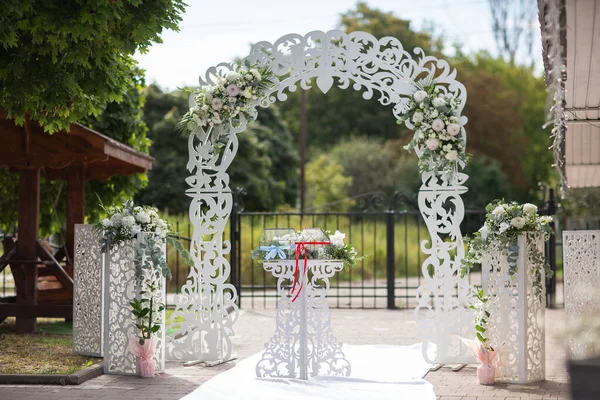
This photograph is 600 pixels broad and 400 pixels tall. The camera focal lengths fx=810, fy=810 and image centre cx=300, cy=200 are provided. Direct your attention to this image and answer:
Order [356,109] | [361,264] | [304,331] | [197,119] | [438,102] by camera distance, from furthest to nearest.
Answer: [356,109] < [361,264] < [197,119] < [438,102] < [304,331]

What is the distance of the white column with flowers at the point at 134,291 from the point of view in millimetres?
8109

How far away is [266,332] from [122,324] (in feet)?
13.5

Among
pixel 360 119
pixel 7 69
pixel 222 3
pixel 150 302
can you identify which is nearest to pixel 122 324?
pixel 150 302

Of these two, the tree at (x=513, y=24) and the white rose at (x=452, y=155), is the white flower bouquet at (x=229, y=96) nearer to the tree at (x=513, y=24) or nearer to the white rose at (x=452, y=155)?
the white rose at (x=452, y=155)

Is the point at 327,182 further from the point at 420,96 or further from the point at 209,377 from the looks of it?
the point at 209,377

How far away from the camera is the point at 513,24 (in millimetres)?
29344

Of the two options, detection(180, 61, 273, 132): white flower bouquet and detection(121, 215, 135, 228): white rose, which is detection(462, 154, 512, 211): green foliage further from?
detection(121, 215, 135, 228): white rose

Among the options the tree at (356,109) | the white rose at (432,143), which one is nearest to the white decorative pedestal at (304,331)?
the white rose at (432,143)

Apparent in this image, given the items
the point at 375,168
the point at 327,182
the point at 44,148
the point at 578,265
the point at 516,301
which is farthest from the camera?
the point at 375,168

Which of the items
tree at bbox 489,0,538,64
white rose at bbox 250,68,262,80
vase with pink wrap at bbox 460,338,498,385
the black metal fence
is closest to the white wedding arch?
white rose at bbox 250,68,262,80

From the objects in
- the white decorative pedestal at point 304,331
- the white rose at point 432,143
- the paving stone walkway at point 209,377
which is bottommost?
the paving stone walkway at point 209,377

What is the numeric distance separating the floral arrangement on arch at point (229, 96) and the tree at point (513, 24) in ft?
52.4

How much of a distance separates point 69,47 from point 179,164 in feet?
64.8

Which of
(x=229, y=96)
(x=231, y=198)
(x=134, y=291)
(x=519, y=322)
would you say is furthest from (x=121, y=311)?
(x=519, y=322)
